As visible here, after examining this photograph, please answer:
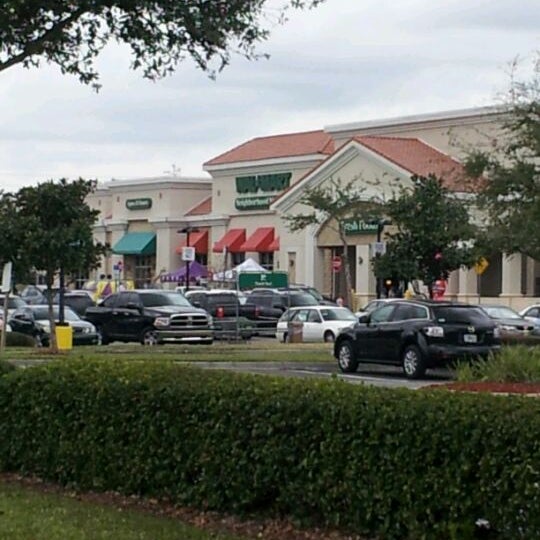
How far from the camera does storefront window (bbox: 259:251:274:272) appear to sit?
7906 cm

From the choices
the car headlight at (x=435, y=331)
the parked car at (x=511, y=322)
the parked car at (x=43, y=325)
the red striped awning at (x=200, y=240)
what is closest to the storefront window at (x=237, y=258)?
the red striped awning at (x=200, y=240)

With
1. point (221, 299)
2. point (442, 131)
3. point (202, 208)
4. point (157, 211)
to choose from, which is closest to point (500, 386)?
point (221, 299)

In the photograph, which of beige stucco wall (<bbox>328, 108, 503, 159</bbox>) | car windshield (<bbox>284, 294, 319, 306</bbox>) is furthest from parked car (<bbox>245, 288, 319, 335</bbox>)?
beige stucco wall (<bbox>328, 108, 503, 159</bbox>)

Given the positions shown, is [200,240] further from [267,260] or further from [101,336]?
[101,336]

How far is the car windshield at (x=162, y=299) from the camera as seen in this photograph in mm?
40969

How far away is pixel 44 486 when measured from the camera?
12.5m

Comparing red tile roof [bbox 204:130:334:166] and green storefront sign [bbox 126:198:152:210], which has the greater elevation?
red tile roof [bbox 204:130:334:166]

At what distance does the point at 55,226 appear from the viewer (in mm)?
34375

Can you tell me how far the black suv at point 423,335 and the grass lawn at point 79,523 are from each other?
16610 millimetres

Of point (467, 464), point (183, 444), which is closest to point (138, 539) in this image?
point (183, 444)

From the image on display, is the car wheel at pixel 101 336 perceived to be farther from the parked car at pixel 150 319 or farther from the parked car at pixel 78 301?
the parked car at pixel 78 301

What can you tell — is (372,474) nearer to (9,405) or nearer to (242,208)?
(9,405)

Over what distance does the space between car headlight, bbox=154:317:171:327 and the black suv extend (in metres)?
11.4

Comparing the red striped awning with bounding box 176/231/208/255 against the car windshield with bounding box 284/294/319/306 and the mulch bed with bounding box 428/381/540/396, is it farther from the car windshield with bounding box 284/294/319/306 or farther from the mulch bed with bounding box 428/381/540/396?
the mulch bed with bounding box 428/381/540/396
